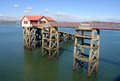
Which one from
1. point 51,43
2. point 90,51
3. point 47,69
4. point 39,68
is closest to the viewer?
point 90,51

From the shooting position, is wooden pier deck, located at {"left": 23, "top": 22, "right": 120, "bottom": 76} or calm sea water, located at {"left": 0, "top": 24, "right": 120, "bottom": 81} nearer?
calm sea water, located at {"left": 0, "top": 24, "right": 120, "bottom": 81}

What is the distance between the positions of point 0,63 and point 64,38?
26.5 m

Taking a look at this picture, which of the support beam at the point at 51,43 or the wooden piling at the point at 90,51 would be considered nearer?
the wooden piling at the point at 90,51

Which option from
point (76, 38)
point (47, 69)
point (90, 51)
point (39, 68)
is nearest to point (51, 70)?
point (47, 69)

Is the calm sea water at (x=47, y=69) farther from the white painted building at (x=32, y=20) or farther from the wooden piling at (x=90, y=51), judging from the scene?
the white painted building at (x=32, y=20)

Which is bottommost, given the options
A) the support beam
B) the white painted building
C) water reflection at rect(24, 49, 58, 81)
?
water reflection at rect(24, 49, 58, 81)

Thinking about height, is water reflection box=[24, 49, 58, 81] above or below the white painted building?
below

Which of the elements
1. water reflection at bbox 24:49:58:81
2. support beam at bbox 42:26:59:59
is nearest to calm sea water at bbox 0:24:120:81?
water reflection at bbox 24:49:58:81

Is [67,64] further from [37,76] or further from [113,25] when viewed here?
[113,25]

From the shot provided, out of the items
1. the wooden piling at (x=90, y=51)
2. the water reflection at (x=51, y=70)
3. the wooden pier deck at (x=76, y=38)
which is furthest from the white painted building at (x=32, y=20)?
the wooden piling at (x=90, y=51)

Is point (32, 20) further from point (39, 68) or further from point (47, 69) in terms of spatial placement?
point (47, 69)

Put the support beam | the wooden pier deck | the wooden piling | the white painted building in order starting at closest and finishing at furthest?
the wooden piling, the wooden pier deck, the support beam, the white painted building

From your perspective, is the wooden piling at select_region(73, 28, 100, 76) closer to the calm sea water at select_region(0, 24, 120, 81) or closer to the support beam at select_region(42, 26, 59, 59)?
the calm sea water at select_region(0, 24, 120, 81)

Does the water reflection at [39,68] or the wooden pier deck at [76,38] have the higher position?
the wooden pier deck at [76,38]
